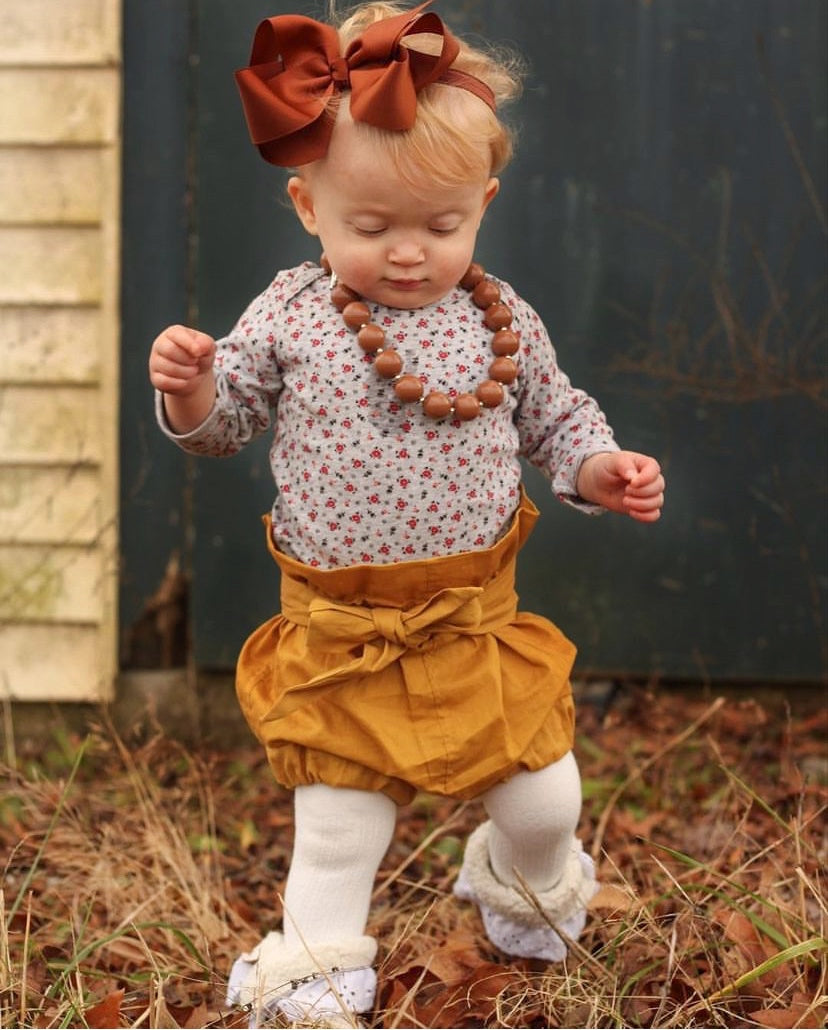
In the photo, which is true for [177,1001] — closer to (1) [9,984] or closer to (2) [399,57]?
(1) [9,984]

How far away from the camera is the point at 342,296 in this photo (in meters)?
2.17

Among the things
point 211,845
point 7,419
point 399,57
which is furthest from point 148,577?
point 399,57

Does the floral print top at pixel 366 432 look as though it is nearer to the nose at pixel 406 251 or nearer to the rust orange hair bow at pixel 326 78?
the nose at pixel 406 251

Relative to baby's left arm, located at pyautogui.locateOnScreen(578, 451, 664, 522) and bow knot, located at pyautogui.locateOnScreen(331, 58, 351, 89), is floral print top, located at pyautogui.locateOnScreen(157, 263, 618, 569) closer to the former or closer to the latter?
baby's left arm, located at pyautogui.locateOnScreen(578, 451, 664, 522)

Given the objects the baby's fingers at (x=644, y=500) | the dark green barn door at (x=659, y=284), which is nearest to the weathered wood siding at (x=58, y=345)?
the dark green barn door at (x=659, y=284)

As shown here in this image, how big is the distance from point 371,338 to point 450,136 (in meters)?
0.32

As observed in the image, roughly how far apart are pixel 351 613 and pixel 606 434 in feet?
1.73

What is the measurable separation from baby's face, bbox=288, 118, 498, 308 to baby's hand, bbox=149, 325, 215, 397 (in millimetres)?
256

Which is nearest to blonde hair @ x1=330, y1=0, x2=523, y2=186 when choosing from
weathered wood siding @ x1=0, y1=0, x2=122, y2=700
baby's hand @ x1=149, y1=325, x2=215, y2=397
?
baby's hand @ x1=149, y1=325, x2=215, y2=397

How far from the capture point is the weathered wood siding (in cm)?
352

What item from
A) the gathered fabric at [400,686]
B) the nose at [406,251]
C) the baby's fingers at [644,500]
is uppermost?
the nose at [406,251]

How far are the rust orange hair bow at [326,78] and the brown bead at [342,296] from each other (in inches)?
8.0

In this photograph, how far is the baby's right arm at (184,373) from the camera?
204 centimetres

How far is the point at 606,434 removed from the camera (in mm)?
2311
